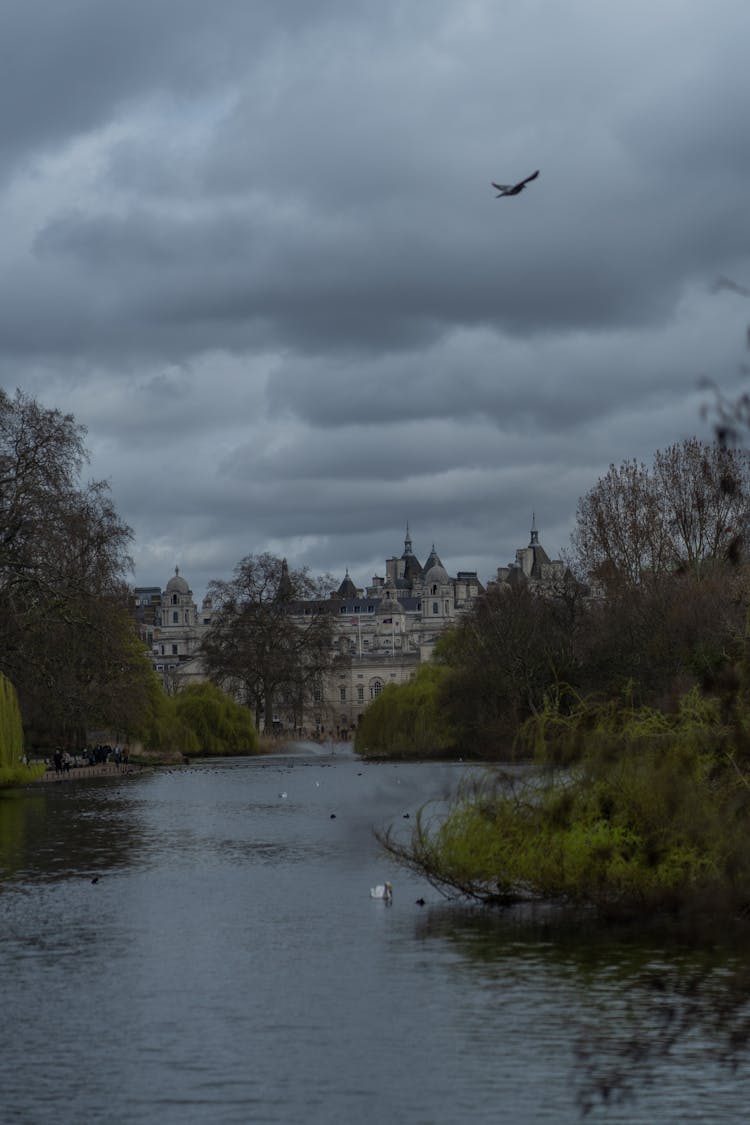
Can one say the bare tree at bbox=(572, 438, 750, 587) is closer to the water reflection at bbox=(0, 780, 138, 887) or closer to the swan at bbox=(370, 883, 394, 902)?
the water reflection at bbox=(0, 780, 138, 887)

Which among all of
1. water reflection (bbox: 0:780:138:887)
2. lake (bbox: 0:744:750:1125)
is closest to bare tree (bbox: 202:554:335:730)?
water reflection (bbox: 0:780:138:887)

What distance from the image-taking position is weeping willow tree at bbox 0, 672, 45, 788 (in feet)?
175

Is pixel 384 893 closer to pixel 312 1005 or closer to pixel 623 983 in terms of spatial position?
pixel 623 983

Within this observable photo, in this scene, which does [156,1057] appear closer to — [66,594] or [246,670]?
[66,594]

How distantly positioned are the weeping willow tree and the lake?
22.7 meters

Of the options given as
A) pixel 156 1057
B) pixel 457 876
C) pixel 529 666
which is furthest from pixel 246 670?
pixel 156 1057

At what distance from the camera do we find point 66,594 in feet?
189

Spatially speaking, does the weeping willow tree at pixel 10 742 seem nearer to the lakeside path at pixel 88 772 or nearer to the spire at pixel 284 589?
the lakeside path at pixel 88 772

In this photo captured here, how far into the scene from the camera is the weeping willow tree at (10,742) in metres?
53.4

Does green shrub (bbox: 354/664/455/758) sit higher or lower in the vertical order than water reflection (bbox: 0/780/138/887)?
higher

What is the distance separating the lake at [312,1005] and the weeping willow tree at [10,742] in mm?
22686

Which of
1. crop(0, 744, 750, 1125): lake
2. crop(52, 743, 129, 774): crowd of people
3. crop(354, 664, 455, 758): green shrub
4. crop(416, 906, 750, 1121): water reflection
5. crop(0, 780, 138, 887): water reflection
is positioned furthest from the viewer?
crop(354, 664, 455, 758): green shrub

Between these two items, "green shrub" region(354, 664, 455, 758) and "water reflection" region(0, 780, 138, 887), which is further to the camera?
"green shrub" region(354, 664, 455, 758)

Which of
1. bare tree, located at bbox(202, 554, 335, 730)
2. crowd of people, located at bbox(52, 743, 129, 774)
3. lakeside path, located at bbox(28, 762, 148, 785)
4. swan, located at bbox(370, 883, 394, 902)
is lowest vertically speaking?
swan, located at bbox(370, 883, 394, 902)
